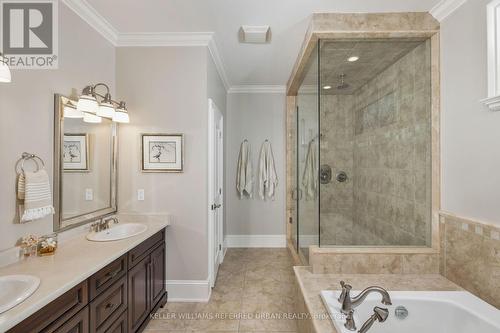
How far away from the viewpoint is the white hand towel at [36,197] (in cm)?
147

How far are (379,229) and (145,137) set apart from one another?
2454 mm

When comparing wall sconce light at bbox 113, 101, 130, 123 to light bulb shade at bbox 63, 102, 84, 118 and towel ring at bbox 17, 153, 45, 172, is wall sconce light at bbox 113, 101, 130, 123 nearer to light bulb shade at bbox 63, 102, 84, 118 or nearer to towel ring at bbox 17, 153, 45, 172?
light bulb shade at bbox 63, 102, 84, 118

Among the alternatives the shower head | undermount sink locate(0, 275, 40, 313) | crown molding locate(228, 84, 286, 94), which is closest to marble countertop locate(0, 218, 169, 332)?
undermount sink locate(0, 275, 40, 313)

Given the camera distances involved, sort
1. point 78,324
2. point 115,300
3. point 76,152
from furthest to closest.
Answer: point 76,152, point 115,300, point 78,324

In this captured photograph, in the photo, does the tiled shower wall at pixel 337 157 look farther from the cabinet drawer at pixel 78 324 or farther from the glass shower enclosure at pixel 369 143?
the cabinet drawer at pixel 78 324

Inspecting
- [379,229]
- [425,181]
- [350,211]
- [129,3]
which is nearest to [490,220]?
[425,181]

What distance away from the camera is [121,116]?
2.21 metres

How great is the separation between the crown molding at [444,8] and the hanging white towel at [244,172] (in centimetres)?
262

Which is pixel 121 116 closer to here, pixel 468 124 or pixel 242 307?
pixel 242 307

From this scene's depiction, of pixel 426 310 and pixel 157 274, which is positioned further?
pixel 157 274

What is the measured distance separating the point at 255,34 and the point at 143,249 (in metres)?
2.19

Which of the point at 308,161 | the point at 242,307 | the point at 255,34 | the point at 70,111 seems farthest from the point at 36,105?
the point at 308,161

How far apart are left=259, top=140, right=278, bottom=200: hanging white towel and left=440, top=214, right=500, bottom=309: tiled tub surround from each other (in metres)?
2.23

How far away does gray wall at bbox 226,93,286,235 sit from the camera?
3.91 meters
